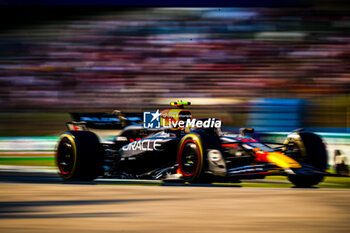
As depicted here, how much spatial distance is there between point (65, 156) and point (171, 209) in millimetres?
3588

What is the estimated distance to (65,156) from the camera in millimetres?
8219

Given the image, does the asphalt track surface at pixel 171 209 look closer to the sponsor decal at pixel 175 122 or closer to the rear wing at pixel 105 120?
the sponsor decal at pixel 175 122

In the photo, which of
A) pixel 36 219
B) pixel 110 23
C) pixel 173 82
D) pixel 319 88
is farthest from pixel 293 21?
pixel 36 219

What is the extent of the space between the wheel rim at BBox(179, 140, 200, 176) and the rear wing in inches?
62.3

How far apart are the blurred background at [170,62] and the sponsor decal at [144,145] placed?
5.57m

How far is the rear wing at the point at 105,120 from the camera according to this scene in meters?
8.52

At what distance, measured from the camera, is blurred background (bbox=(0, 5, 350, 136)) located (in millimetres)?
14344

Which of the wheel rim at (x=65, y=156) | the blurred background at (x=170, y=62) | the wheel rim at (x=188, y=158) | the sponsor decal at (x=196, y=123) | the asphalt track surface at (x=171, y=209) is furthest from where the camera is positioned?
the blurred background at (x=170, y=62)

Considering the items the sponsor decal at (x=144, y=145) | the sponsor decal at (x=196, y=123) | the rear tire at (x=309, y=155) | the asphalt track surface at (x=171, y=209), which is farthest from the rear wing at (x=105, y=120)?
the rear tire at (x=309, y=155)

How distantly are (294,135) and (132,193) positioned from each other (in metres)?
2.61

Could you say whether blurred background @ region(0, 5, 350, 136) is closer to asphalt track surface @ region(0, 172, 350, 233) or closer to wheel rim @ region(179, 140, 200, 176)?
wheel rim @ region(179, 140, 200, 176)

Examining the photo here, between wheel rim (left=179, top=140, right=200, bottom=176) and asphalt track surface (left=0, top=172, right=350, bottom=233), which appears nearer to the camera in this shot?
asphalt track surface (left=0, top=172, right=350, bottom=233)

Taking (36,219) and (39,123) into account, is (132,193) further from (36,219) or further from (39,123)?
(39,123)

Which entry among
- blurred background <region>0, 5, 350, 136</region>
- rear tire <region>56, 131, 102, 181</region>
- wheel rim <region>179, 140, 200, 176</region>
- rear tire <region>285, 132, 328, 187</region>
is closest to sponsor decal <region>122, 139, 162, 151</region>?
rear tire <region>56, 131, 102, 181</region>
